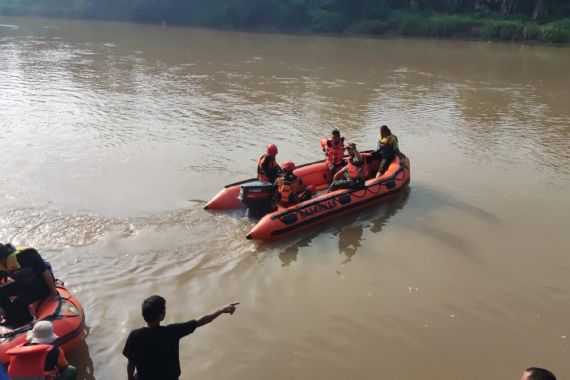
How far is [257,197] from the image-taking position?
7.21m

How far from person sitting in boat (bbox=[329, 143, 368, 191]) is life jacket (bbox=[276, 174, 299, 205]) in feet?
3.05

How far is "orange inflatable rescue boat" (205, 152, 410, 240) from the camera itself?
22.5ft

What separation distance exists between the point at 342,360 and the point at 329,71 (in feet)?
57.0

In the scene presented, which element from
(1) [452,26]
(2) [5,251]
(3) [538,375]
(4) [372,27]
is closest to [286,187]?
(2) [5,251]

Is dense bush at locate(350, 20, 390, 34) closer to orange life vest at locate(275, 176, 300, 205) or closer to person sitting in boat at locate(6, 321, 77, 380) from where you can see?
orange life vest at locate(275, 176, 300, 205)

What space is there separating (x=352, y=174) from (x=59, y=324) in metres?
4.99

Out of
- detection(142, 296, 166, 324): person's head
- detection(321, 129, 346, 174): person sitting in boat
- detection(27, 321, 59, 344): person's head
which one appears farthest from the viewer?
detection(321, 129, 346, 174): person sitting in boat

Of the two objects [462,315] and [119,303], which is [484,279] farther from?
[119,303]

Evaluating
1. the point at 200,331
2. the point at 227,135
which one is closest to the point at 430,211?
the point at 200,331

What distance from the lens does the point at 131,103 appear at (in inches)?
565

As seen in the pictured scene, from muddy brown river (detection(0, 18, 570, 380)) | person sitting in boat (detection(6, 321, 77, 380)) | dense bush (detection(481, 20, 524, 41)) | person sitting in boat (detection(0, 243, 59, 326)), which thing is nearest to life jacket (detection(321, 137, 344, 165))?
muddy brown river (detection(0, 18, 570, 380))

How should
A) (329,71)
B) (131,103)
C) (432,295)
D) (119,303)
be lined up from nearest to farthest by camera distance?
(119,303), (432,295), (131,103), (329,71)

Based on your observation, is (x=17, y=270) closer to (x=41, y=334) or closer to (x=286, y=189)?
(x=41, y=334)

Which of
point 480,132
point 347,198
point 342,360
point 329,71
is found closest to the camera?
point 342,360
